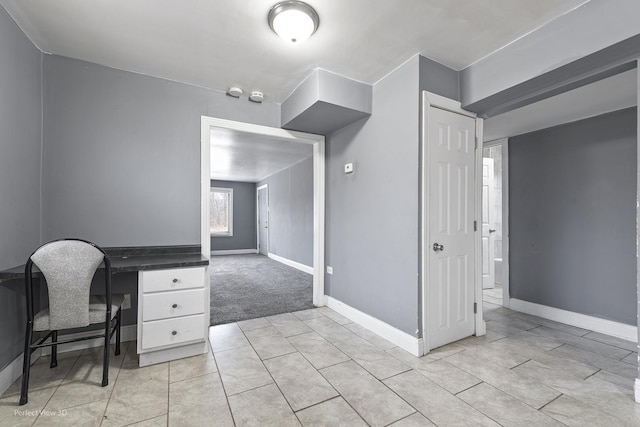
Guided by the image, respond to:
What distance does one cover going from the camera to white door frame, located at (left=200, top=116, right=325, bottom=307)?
2.82 meters

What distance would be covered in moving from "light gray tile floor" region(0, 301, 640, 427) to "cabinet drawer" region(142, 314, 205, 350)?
17 cm

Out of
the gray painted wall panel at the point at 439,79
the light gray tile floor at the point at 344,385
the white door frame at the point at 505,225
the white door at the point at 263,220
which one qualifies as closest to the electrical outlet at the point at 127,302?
the light gray tile floor at the point at 344,385

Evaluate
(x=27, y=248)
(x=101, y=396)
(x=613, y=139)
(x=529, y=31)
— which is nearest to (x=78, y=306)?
(x=101, y=396)

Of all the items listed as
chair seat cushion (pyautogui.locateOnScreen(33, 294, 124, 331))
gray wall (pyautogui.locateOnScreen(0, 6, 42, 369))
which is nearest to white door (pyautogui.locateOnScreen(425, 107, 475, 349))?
chair seat cushion (pyautogui.locateOnScreen(33, 294, 124, 331))

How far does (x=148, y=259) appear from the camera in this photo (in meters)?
2.39

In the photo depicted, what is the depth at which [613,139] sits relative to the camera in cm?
281

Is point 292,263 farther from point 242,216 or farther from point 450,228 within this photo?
point 450,228

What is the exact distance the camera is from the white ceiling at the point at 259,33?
5.85 feet

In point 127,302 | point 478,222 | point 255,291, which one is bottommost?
point 255,291

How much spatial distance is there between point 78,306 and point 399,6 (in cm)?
272

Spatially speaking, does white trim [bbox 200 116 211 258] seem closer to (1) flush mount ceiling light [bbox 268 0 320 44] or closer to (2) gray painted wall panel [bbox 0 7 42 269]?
(2) gray painted wall panel [bbox 0 7 42 269]

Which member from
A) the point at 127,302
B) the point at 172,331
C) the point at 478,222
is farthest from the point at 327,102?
the point at 127,302

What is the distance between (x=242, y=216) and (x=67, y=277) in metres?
7.21

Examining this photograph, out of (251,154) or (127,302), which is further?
(251,154)
